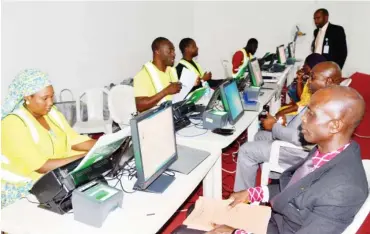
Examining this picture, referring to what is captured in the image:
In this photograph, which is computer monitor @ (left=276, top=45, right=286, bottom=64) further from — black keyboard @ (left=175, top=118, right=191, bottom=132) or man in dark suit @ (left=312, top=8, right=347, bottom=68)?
black keyboard @ (left=175, top=118, right=191, bottom=132)

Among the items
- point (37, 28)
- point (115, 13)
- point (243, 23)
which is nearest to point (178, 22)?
point (243, 23)

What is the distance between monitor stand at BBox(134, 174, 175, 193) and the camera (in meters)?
1.91

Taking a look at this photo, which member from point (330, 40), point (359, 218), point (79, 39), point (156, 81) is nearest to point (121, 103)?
point (156, 81)

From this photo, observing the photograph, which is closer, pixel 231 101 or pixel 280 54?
pixel 231 101

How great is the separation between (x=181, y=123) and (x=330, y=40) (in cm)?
481

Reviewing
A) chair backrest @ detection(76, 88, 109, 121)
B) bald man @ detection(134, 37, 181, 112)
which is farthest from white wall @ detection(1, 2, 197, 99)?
bald man @ detection(134, 37, 181, 112)

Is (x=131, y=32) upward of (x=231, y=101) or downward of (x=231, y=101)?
upward

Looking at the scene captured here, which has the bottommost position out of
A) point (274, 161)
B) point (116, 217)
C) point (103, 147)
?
point (274, 161)

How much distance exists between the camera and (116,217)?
5.53ft

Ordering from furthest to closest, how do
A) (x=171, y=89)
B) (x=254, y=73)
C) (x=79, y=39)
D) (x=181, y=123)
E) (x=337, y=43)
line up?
1. (x=337, y=43)
2. (x=79, y=39)
3. (x=254, y=73)
4. (x=171, y=89)
5. (x=181, y=123)

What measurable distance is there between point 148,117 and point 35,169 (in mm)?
842

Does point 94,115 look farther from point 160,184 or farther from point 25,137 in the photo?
point 160,184

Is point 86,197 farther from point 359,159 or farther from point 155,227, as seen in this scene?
point 359,159

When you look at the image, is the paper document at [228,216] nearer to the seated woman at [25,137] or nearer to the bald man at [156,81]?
the seated woman at [25,137]
